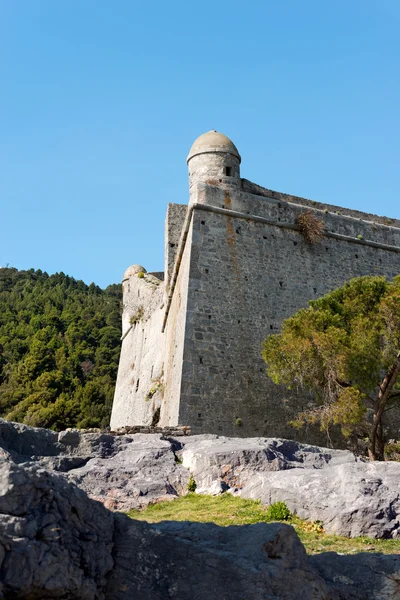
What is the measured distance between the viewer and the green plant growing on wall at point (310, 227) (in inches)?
687

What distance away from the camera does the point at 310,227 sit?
1752 cm

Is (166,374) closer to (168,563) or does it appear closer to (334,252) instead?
(334,252)

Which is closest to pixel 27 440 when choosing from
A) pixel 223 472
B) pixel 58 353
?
pixel 223 472

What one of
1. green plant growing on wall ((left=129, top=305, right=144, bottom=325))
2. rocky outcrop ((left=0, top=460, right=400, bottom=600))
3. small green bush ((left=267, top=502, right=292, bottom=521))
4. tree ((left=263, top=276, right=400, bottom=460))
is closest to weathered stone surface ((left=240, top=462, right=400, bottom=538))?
small green bush ((left=267, top=502, right=292, bottom=521))

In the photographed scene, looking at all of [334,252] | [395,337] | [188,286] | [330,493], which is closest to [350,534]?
[330,493]

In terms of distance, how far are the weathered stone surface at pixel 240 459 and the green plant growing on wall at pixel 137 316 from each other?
1673cm

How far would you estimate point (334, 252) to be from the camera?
1788cm

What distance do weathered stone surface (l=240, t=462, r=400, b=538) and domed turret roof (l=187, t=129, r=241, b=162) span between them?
1175cm

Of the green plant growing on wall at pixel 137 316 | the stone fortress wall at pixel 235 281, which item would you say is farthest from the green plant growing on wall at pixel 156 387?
the green plant growing on wall at pixel 137 316

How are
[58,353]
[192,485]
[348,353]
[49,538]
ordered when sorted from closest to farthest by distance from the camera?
[49,538] < [192,485] < [348,353] < [58,353]

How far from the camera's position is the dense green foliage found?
1292 inches

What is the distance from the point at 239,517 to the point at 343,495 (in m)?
1.22

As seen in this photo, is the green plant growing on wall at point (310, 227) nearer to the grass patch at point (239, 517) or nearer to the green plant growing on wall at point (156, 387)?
the green plant growing on wall at point (156, 387)

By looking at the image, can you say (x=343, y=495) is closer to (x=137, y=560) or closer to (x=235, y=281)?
(x=137, y=560)
